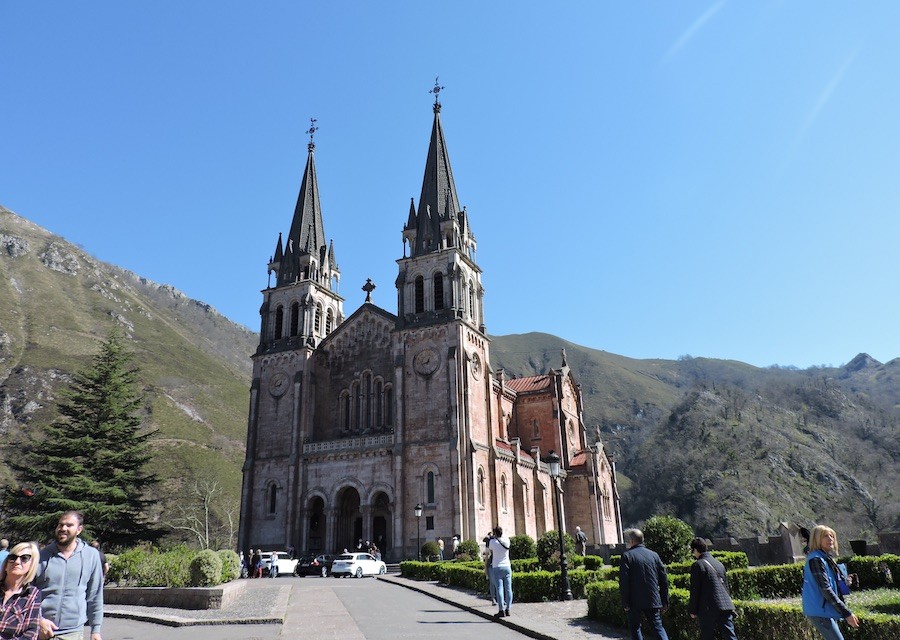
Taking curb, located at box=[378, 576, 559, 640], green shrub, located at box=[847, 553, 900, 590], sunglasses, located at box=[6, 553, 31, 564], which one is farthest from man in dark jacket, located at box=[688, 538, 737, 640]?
green shrub, located at box=[847, 553, 900, 590]

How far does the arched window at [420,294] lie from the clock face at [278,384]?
11.0 metres

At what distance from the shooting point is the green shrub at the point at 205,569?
1884 cm

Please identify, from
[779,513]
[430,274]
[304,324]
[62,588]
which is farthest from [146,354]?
[62,588]

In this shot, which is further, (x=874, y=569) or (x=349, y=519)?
(x=349, y=519)

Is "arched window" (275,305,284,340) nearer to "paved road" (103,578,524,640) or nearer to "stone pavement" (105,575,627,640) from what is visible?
"stone pavement" (105,575,627,640)

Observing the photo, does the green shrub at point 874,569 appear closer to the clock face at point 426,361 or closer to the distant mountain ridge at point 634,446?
the clock face at point 426,361

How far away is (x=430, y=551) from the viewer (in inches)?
1430

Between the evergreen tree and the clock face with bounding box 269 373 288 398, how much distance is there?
8.86m

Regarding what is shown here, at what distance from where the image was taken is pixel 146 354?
391 ft

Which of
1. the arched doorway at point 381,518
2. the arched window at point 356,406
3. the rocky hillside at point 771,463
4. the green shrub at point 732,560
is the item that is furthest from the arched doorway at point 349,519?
the rocky hillside at point 771,463

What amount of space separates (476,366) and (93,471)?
24236 millimetres

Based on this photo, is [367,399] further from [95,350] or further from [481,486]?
[95,350]

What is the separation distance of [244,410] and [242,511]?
73.0 m

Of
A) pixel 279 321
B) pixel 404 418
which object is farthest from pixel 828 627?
pixel 279 321
